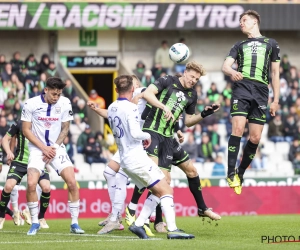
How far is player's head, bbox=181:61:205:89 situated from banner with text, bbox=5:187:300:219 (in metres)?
8.52

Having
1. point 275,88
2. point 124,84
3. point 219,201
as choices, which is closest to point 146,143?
point 124,84

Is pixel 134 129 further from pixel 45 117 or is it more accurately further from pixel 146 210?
pixel 45 117

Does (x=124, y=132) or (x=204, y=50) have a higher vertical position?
(x=204, y=50)

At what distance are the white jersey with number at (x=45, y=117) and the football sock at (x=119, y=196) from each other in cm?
118


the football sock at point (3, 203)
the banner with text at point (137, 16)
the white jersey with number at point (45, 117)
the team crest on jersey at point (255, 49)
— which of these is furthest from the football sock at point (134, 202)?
the banner with text at point (137, 16)

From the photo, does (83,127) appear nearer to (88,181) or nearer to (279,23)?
(88,181)

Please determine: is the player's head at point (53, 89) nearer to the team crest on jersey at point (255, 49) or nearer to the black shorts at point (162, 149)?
the black shorts at point (162, 149)

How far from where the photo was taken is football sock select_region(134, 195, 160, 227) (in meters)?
11.5

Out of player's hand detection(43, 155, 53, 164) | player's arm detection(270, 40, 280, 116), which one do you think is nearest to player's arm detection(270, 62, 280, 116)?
player's arm detection(270, 40, 280, 116)

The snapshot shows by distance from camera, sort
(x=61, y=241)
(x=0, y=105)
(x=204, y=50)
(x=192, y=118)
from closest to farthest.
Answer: (x=61, y=241)
(x=192, y=118)
(x=0, y=105)
(x=204, y=50)

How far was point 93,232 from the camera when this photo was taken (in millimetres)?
13312

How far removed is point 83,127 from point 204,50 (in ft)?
23.2

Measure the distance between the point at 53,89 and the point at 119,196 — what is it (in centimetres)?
185

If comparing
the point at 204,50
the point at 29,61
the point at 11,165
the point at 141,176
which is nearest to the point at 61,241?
the point at 141,176
